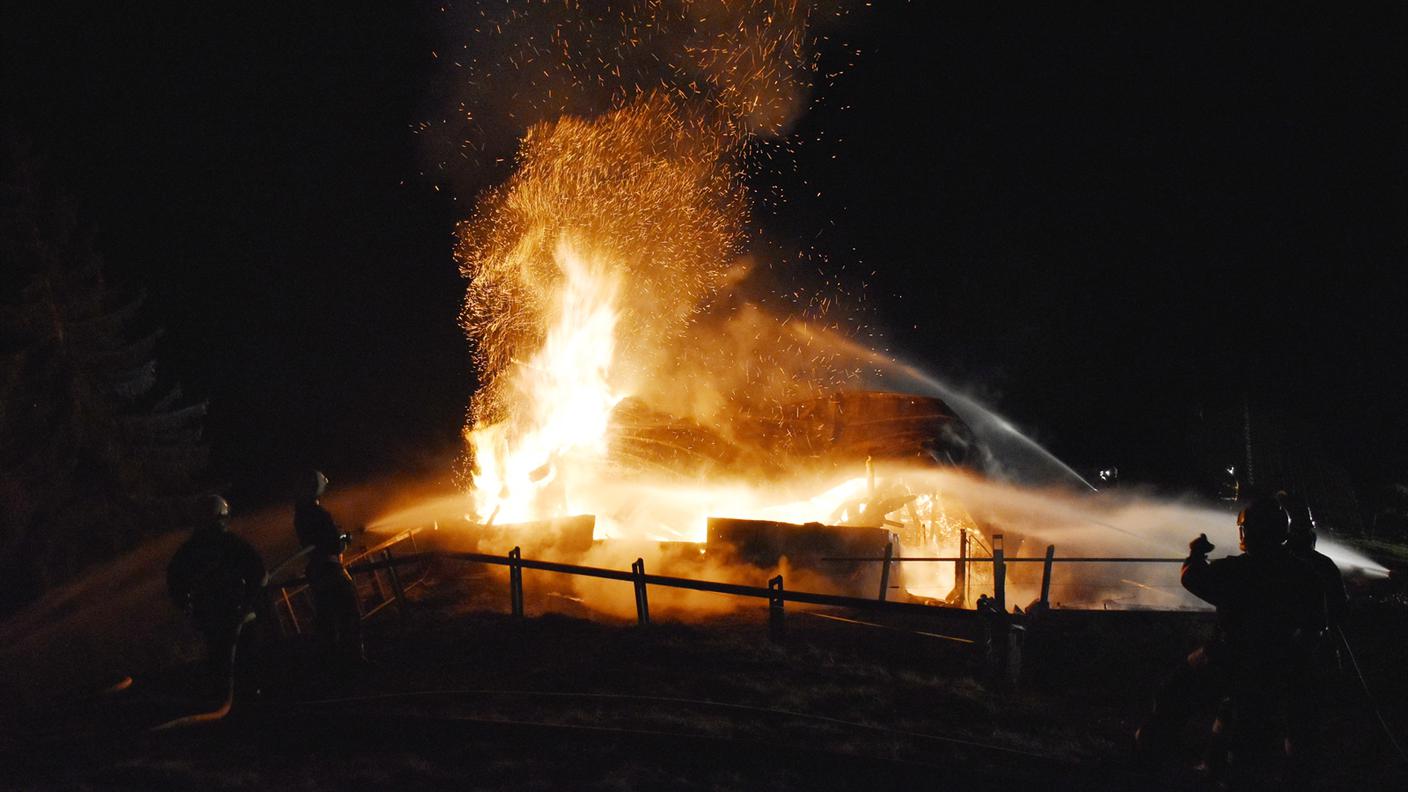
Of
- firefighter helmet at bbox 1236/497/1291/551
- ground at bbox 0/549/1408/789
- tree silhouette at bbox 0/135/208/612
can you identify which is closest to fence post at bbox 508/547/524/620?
ground at bbox 0/549/1408/789

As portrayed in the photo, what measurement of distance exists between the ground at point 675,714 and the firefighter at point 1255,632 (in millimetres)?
558

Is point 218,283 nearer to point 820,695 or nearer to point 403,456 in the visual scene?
point 403,456

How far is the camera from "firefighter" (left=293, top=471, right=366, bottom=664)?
8.09 metres

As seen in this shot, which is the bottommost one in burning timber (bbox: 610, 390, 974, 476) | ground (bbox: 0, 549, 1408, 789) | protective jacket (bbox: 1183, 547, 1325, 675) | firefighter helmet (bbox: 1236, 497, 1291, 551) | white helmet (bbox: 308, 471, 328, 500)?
ground (bbox: 0, 549, 1408, 789)

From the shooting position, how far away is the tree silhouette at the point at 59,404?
22.0 metres

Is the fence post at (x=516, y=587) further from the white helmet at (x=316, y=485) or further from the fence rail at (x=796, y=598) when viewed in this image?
the white helmet at (x=316, y=485)

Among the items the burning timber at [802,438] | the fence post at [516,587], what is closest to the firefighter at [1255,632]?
the fence post at [516,587]

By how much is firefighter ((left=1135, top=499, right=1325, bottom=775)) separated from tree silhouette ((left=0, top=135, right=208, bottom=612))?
27780mm

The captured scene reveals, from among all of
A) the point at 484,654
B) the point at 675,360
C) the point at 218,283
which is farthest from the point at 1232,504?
the point at 218,283

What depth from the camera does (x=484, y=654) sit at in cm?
899

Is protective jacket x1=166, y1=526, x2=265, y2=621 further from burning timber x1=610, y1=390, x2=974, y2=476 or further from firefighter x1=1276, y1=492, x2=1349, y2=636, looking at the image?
burning timber x1=610, y1=390, x2=974, y2=476

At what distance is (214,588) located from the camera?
722 cm

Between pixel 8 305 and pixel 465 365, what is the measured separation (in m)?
18.7

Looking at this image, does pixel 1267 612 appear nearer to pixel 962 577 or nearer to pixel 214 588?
pixel 962 577
